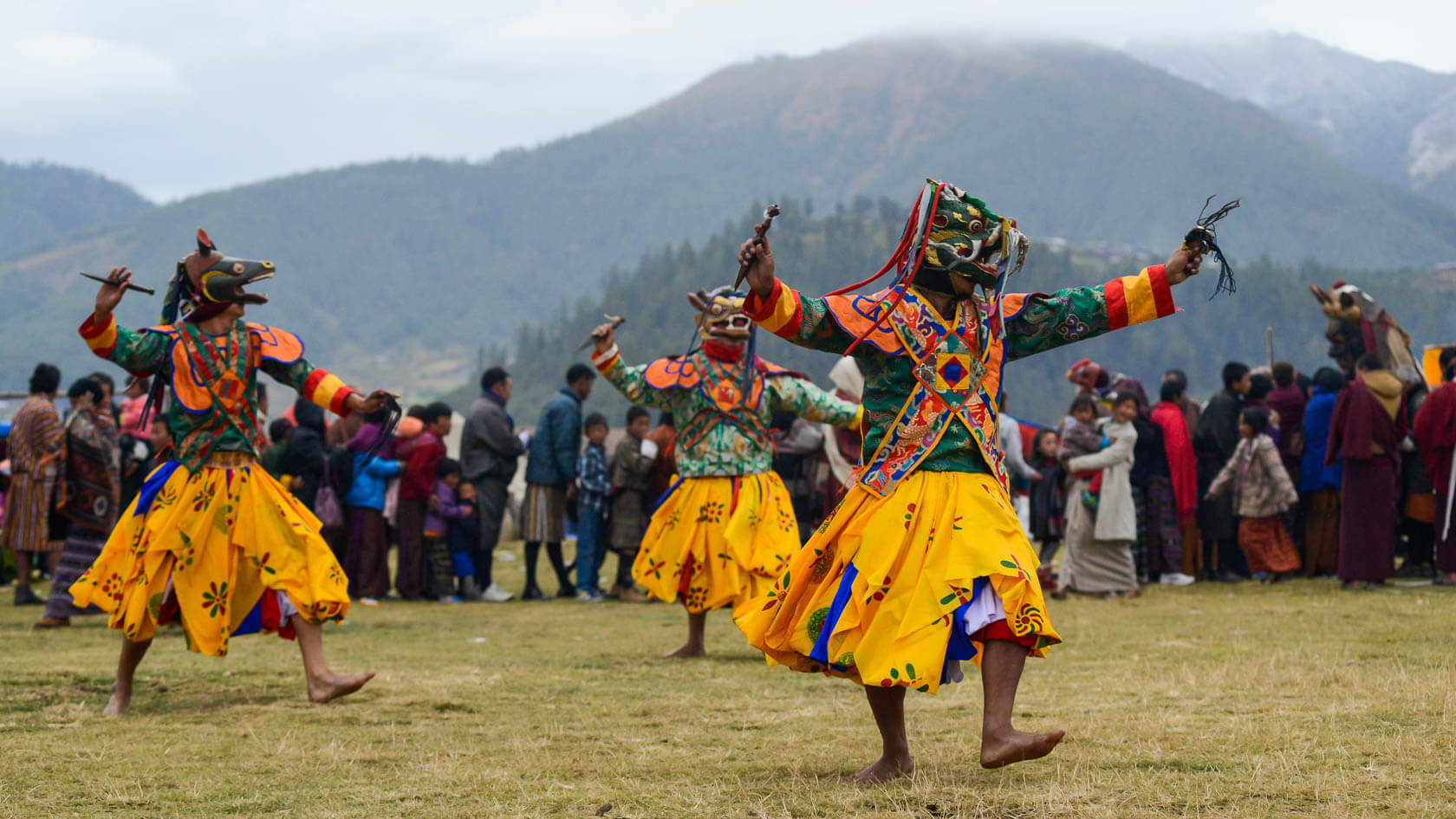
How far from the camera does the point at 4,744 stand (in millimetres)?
5773

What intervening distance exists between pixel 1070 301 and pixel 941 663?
4.55 ft

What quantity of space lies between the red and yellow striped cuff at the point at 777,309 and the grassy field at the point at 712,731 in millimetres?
1527

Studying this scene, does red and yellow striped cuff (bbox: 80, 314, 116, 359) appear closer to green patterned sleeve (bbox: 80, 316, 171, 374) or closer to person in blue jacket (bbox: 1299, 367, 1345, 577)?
green patterned sleeve (bbox: 80, 316, 171, 374)

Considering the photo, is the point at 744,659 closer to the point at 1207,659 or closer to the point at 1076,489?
the point at 1207,659

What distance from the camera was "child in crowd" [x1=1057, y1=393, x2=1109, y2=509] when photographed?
39.5 feet

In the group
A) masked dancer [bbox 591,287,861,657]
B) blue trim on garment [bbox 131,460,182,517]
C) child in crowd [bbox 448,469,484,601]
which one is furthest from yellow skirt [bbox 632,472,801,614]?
child in crowd [bbox 448,469,484,601]

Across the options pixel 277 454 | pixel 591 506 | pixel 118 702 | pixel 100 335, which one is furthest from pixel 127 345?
pixel 591 506

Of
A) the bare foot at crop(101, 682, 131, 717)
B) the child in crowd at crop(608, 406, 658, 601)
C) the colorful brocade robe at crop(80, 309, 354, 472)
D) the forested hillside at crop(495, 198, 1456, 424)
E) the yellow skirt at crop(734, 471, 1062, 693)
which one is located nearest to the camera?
the yellow skirt at crop(734, 471, 1062, 693)

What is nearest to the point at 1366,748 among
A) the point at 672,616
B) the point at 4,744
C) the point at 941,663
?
the point at 941,663

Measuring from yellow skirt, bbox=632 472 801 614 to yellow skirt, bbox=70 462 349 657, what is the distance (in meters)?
2.36

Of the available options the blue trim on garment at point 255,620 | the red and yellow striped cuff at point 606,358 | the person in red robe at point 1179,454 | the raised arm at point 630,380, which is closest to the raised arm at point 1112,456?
the person in red robe at point 1179,454

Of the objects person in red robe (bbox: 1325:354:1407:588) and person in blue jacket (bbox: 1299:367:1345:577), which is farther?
person in blue jacket (bbox: 1299:367:1345:577)

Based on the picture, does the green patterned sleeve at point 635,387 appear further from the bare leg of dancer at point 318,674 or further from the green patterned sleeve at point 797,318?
the green patterned sleeve at point 797,318

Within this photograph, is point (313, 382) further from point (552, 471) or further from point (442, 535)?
point (552, 471)
